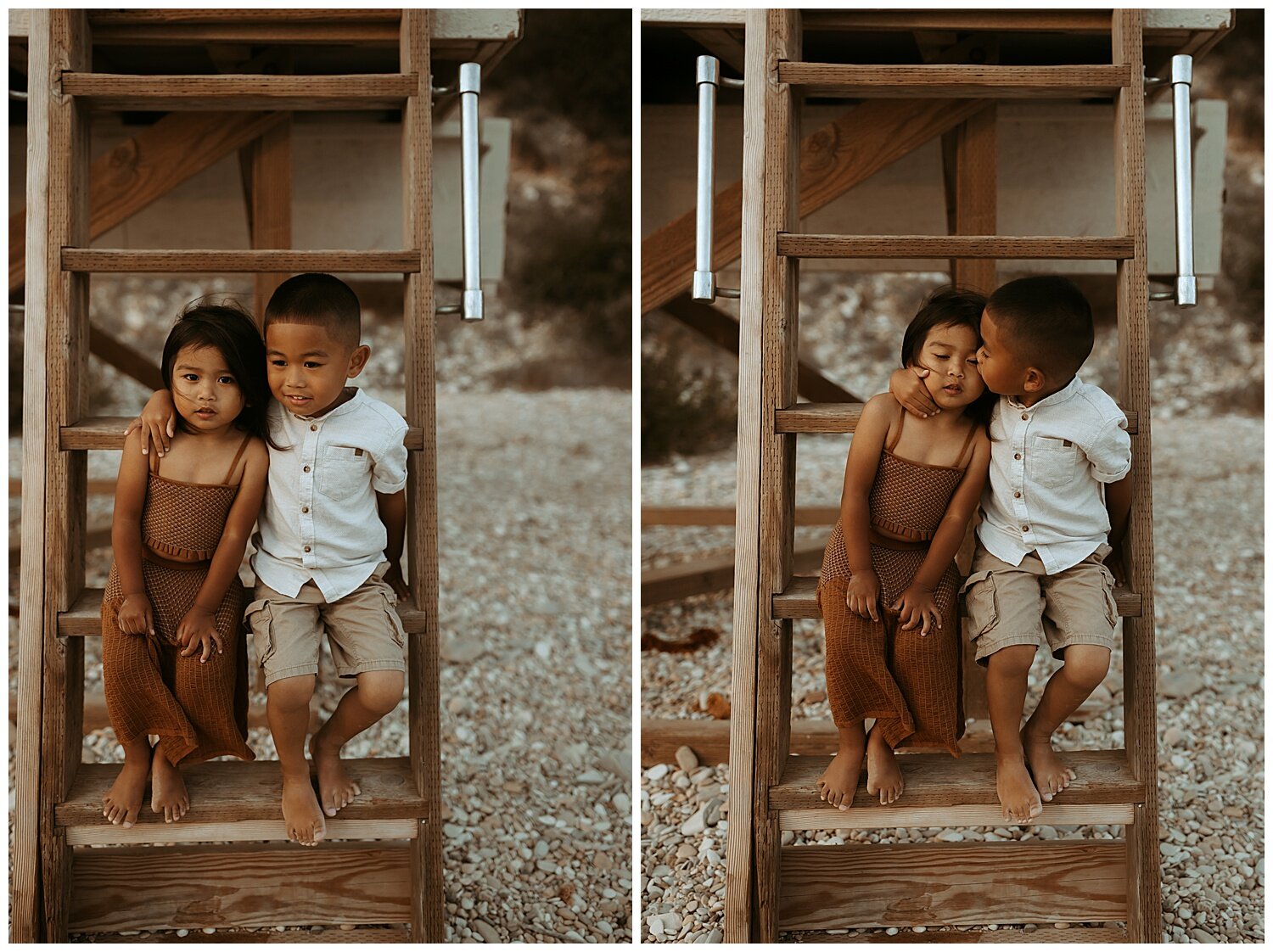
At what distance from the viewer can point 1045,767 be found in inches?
94.5

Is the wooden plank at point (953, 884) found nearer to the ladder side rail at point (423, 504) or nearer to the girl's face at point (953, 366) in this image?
the ladder side rail at point (423, 504)

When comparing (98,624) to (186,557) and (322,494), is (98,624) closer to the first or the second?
(186,557)

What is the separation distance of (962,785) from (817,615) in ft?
1.57

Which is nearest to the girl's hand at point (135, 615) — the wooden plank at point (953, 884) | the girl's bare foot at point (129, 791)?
the girl's bare foot at point (129, 791)

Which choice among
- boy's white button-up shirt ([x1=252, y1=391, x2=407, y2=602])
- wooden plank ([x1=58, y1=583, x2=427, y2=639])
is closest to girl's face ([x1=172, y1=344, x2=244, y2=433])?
boy's white button-up shirt ([x1=252, y1=391, x2=407, y2=602])

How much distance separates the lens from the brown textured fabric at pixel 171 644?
2303mm

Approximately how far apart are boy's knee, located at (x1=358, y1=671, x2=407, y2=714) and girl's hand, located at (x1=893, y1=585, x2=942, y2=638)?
1069 millimetres

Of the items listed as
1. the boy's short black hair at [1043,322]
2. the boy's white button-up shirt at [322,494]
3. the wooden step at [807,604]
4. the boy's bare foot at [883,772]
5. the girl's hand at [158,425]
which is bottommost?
the boy's bare foot at [883,772]

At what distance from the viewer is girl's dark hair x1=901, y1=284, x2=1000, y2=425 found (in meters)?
2.30

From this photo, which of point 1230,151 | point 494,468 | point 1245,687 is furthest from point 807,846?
point 1230,151

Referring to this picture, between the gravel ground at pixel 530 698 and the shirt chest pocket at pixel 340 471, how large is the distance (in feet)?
4.06

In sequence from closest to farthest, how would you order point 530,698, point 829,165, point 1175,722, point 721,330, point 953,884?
1. point 953,884
2. point 829,165
3. point 1175,722
4. point 530,698
5. point 721,330

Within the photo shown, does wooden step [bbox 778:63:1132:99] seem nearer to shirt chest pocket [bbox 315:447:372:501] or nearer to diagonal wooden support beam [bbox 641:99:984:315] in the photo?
diagonal wooden support beam [bbox 641:99:984:315]

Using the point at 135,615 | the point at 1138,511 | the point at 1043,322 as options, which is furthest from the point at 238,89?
the point at 1138,511
